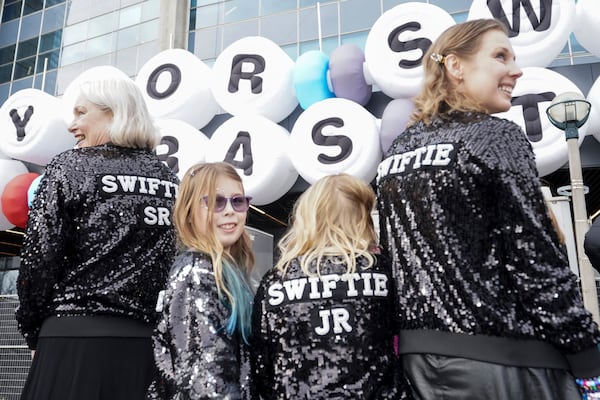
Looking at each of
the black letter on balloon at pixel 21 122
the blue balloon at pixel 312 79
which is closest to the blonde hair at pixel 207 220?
the blue balloon at pixel 312 79

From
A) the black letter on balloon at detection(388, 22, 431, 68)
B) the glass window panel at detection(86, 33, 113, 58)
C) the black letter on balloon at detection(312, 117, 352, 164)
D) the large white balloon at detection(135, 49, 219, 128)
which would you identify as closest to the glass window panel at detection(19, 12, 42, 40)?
the glass window panel at detection(86, 33, 113, 58)

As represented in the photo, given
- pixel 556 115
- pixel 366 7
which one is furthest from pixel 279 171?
pixel 366 7

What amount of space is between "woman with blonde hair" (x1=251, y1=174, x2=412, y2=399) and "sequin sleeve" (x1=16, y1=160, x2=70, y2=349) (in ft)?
2.70

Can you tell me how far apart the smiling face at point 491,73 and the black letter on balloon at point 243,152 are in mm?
5063

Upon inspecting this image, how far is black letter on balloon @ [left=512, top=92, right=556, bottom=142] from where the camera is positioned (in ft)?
18.2

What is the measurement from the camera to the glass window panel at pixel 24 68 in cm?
1902

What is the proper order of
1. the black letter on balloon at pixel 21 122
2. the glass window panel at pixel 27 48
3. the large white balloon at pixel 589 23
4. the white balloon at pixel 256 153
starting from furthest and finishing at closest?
the glass window panel at pixel 27 48 → the black letter on balloon at pixel 21 122 → the white balloon at pixel 256 153 → the large white balloon at pixel 589 23

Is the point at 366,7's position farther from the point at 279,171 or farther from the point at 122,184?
the point at 122,184

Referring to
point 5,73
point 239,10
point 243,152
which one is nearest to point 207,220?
point 243,152

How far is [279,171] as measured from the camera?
Result: 660 centimetres

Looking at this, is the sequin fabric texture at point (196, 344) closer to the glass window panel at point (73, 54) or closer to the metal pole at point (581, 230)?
the metal pole at point (581, 230)

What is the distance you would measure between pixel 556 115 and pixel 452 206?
3886 mm

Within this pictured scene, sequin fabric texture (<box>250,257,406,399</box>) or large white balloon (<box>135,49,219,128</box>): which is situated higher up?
large white balloon (<box>135,49,219,128</box>)

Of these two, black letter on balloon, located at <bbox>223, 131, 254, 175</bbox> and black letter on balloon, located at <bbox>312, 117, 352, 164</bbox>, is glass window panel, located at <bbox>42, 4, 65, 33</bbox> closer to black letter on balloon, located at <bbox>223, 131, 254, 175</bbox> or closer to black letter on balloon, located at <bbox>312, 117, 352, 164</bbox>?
black letter on balloon, located at <bbox>223, 131, 254, 175</bbox>
